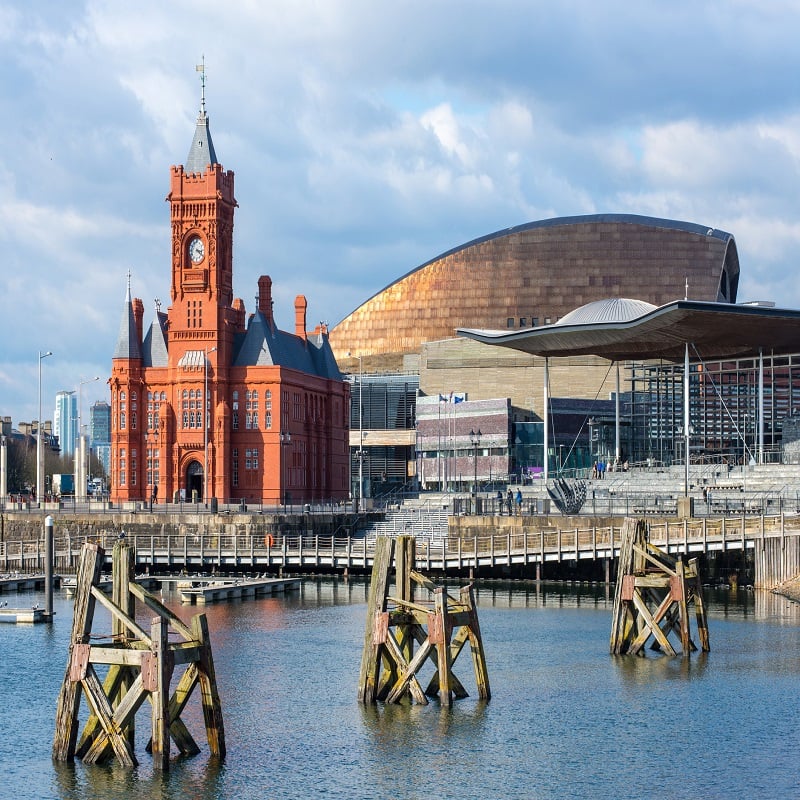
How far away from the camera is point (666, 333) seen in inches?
3952

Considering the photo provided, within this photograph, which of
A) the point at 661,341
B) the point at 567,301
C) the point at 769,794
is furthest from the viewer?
the point at 567,301

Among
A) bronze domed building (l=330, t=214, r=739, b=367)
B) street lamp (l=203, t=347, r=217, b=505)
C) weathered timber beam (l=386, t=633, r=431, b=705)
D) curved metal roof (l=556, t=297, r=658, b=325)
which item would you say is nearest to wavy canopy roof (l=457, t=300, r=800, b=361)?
curved metal roof (l=556, t=297, r=658, b=325)

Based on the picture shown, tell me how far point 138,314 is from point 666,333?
4061 centimetres

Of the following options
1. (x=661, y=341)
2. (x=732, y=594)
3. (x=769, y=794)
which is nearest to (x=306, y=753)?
(x=769, y=794)

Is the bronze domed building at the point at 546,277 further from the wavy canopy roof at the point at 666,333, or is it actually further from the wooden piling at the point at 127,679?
the wooden piling at the point at 127,679

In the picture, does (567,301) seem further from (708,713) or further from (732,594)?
(708,713)

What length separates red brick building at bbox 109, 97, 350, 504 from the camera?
110250 mm

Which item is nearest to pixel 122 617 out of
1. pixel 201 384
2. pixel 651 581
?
pixel 651 581

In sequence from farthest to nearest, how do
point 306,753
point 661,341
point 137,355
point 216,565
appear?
point 137,355 → point 661,341 → point 216,565 → point 306,753

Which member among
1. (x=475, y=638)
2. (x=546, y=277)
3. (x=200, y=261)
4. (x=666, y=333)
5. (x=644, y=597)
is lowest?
(x=475, y=638)

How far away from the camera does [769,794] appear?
111 feet

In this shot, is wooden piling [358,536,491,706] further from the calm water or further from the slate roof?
the slate roof

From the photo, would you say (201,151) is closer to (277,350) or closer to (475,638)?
(277,350)

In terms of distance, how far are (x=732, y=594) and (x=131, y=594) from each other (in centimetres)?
4285
